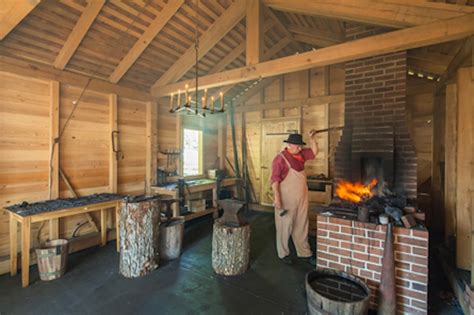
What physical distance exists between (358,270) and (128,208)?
2.63m

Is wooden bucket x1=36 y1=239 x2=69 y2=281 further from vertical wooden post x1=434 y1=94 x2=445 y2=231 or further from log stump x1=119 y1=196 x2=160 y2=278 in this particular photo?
vertical wooden post x1=434 y1=94 x2=445 y2=231

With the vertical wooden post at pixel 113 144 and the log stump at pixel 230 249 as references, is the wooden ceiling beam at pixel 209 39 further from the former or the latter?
the log stump at pixel 230 249

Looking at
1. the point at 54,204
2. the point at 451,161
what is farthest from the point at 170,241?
the point at 451,161

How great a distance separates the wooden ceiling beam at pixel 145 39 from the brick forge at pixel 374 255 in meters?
3.42

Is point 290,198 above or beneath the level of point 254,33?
beneath

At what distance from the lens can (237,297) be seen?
2.49m

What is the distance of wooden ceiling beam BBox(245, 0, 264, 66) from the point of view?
345 cm

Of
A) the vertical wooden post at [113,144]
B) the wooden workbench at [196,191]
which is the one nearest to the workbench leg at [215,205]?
the wooden workbench at [196,191]

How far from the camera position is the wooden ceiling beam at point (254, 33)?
11.3 ft

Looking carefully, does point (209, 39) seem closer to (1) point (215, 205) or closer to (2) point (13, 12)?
(2) point (13, 12)

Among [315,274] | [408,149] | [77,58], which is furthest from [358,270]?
[77,58]

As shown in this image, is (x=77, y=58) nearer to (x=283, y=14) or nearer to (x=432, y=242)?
(x=283, y=14)

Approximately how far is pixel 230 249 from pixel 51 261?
210 cm

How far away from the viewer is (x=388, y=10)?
2.52 meters
